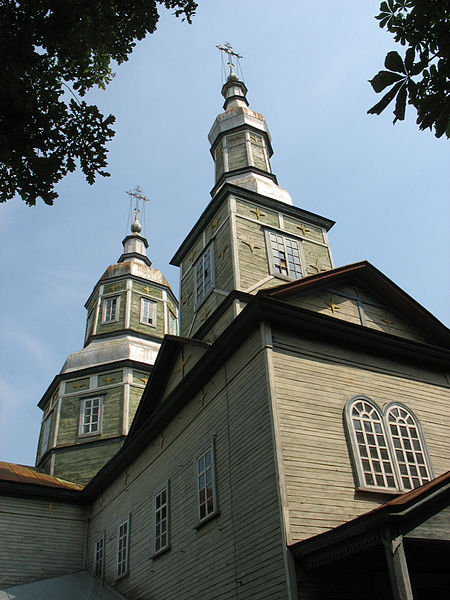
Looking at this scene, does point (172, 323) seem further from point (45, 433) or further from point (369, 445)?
point (369, 445)

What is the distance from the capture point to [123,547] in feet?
49.5

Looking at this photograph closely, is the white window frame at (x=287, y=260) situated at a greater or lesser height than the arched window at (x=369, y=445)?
greater

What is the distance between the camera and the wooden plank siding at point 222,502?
29.8ft

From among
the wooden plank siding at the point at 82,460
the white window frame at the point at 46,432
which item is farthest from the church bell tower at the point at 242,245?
the white window frame at the point at 46,432

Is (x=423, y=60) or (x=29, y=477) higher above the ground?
(x=29, y=477)

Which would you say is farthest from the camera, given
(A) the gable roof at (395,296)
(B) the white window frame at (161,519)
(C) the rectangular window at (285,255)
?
(C) the rectangular window at (285,255)

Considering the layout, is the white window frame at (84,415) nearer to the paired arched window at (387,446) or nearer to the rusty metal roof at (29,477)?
the rusty metal roof at (29,477)

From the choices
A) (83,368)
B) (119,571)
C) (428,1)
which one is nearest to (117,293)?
(83,368)

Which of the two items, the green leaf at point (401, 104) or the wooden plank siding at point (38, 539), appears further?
the wooden plank siding at point (38, 539)

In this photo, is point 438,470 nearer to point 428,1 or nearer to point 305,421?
point 305,421

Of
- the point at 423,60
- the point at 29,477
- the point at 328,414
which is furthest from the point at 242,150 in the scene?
the point at 423,60

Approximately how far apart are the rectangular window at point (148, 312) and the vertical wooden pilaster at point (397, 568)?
2080 cm

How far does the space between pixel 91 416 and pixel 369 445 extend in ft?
49.2

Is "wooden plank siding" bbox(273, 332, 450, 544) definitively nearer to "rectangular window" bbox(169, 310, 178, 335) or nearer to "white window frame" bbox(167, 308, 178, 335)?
"white window frame" bbox(167, 308, 178, 335)
